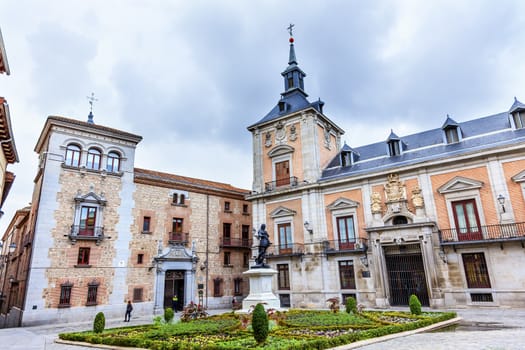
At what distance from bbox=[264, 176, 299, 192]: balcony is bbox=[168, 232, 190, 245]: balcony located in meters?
7.54

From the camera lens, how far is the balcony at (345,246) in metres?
23.1

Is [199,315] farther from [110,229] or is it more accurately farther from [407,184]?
[407,184]

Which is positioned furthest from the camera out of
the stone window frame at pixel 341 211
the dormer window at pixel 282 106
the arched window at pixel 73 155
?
the dormer window at pixel 282 106

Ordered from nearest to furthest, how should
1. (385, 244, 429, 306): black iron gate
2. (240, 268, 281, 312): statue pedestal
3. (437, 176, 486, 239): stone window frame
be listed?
(240, 268, 281, 312): statue pedestal, (437, 176, 486, 239): stone window frame, (385, 244, 429, 306): black iron gate

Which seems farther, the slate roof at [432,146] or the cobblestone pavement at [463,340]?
the slate roof at [432,146]

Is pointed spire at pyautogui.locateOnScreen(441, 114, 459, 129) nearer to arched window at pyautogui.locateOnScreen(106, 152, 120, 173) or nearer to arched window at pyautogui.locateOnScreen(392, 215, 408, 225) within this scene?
arched window at pyautogui.locateOnScreen(392, 215, 408, 225)

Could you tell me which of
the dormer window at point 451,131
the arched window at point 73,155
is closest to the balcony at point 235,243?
the arched window at point 73,155

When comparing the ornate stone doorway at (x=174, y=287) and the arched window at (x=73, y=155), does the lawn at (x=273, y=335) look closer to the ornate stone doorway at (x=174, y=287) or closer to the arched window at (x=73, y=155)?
the ornate stone doorway at (x=174, y=287)

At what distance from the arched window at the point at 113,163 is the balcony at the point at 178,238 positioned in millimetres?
6295

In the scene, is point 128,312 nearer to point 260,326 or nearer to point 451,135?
point 260,326

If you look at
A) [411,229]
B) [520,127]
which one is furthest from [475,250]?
[520,127]

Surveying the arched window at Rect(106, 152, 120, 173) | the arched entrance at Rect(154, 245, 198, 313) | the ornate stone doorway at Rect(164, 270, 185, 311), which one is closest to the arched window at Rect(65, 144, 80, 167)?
the arched window at Rect(106, 152, 120, 173)

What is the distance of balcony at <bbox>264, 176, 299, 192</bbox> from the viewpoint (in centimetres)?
2759

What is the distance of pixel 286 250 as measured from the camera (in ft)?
86.7
